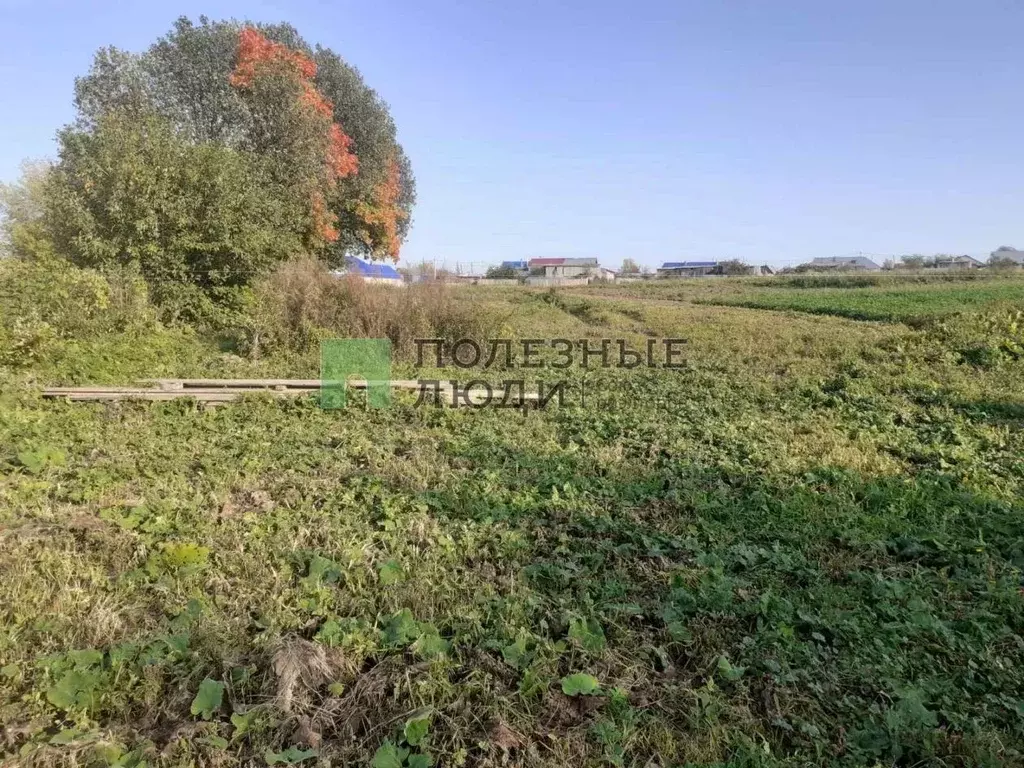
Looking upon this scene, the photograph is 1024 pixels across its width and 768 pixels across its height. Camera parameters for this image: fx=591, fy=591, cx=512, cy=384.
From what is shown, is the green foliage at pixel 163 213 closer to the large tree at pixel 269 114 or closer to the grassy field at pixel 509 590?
the large tree at pixel 269 114

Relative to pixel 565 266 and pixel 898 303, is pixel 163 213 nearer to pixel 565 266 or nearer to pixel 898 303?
pixel 898 303

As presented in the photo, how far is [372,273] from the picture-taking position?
11.7 metres

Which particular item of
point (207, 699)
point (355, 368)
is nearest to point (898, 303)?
point (355, 368)

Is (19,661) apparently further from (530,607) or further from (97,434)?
(97,434)

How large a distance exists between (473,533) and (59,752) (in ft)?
6.90

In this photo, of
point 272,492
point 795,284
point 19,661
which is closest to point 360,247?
point 272,492

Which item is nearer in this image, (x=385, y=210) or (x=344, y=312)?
(x=344, y=312)

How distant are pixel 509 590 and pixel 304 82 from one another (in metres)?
15.7

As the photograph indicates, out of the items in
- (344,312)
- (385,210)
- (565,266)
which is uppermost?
(565,266)

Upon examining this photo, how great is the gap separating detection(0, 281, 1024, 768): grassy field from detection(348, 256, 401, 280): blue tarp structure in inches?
211

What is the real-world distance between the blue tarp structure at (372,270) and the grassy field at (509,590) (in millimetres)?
5368

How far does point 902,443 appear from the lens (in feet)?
18.4

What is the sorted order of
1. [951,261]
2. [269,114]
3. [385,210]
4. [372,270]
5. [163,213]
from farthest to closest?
1. [951,261]
2. [385,210]
3. [269,114]
4. [372,270]
5. [163,213]

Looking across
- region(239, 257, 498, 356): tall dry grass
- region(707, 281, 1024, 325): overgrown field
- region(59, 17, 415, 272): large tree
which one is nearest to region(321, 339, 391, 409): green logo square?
region(239, 257, 498, 356): tall dry grass
